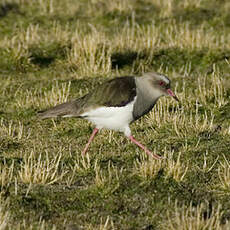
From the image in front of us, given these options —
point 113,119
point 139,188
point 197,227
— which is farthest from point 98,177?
point 197,227

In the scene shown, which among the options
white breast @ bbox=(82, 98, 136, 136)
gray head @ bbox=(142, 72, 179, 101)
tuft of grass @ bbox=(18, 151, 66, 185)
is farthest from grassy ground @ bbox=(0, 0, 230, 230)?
gray head @ bbox=(142, 72, 179, 101)

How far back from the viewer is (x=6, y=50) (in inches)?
531

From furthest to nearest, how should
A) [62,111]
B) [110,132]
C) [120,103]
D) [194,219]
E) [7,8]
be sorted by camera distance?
[7,8]
[110,132]
[62,111]
[120,103]
[194,219]

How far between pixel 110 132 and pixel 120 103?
134 centimetres

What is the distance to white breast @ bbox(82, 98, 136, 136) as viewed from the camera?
7.86 m

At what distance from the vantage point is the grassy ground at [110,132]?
22.2ft

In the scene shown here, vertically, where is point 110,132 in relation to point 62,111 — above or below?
below

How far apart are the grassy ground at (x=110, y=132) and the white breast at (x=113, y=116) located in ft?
1.61

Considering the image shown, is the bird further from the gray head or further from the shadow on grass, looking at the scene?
the shadow on grass

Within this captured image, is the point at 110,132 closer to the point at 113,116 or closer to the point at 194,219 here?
the point at 113,116

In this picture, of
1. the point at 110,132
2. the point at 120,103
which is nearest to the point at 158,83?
the point at 120,103

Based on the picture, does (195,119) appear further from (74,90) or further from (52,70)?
(52,70)

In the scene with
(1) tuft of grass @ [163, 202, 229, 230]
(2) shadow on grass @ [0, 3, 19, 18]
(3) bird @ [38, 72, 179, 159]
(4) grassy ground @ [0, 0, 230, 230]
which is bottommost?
(2) shadow on grass @ [0, 3, 19, 18]

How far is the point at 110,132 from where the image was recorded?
9.13 m
